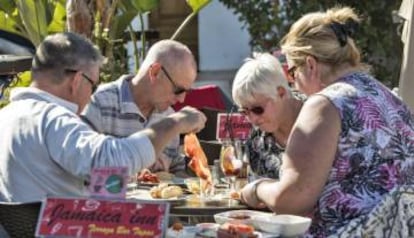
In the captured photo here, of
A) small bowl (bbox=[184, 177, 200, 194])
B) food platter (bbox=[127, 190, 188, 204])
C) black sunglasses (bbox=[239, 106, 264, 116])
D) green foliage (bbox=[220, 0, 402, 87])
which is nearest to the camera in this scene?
food platter (bbox=[127, 190, 188, 204])

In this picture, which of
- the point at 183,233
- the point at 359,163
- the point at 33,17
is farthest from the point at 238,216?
the point at 33,17

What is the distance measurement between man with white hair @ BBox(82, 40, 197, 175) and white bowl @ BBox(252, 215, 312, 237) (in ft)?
4.59

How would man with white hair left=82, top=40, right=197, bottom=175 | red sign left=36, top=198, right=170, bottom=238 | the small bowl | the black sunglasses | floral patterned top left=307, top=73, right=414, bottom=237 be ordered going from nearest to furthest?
1. red sign left=36, top=198, right=170, bottom=238
2. floral patterned top left=307, top=73, right=414, bottom=237
3. the black sunglasses
4. the small bowl
5. man with white hair left=82, top=40, right=197, bottom=175

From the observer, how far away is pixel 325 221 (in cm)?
329

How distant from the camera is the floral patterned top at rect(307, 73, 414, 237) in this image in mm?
3258

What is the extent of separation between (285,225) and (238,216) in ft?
0.90

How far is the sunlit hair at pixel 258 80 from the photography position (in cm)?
371

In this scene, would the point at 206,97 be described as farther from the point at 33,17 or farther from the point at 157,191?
the point at 157,191

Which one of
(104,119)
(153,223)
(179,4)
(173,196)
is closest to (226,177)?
(173,196)

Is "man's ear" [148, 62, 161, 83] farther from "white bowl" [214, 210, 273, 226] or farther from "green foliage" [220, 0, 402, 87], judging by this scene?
"green foliage" [220, 0, 402, 87]

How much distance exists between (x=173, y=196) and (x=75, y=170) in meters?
0.81

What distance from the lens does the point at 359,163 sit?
10.7 feet

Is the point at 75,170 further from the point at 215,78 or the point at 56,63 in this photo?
the point at 215,78

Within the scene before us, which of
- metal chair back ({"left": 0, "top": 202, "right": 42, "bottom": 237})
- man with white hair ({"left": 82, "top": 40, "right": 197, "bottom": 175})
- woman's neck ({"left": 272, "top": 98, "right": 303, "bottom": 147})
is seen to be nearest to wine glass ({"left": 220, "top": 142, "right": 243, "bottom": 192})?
woman's neck ({"left": 272, "top": 98, "right": 303, "bottom": 147})
